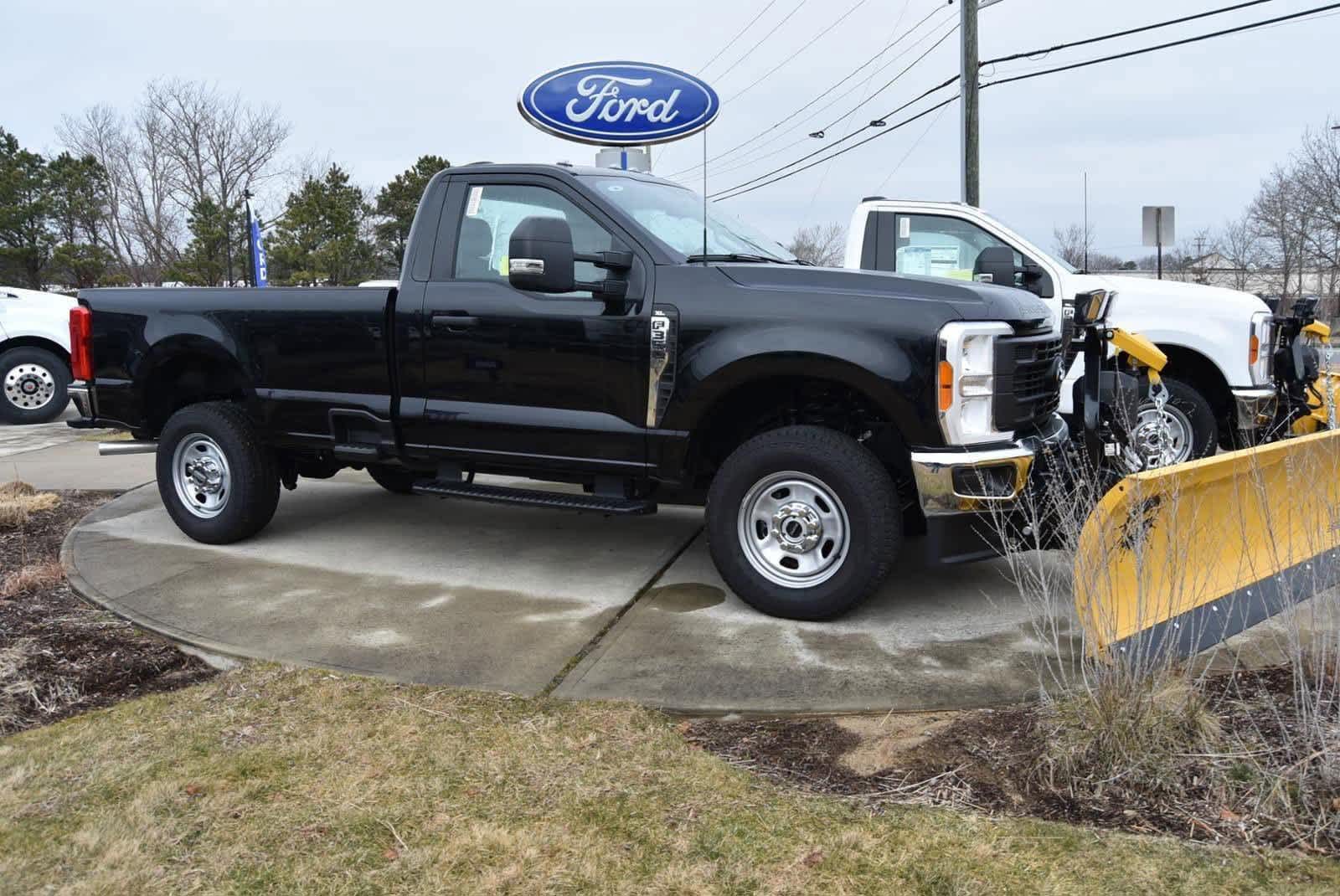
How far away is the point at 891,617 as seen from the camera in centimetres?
484

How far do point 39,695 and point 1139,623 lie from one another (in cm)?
395

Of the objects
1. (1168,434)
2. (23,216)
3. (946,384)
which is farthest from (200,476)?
(23,216)

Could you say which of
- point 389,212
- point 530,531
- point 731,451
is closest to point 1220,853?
point 731,451

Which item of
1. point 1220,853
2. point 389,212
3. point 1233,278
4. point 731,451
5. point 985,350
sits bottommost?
point 1220,853

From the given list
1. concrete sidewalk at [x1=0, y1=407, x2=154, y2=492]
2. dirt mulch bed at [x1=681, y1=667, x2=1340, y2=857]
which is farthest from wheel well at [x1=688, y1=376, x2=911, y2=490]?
concrete sidewalk at [x1=0, y1=407, x2=154, y2=492]

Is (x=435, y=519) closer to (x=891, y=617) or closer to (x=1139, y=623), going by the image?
(x=891, y=617)

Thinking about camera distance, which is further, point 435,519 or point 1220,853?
point 435,519

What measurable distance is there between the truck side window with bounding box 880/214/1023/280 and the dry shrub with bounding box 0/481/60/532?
635 cm

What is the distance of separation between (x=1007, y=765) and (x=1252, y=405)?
16.8 feet

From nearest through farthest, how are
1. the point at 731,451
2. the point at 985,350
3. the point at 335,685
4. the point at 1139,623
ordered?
1. the point at 1139,623
2. the point at 335,685
3. the point at 985,350
4. the point at 731,451

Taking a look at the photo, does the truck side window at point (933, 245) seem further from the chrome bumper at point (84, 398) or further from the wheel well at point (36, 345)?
the wheel well at point (36, 345)

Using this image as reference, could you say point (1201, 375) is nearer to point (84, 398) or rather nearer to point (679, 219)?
point (679, 219)

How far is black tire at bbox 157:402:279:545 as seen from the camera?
610 cm

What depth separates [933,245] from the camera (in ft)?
26.5
